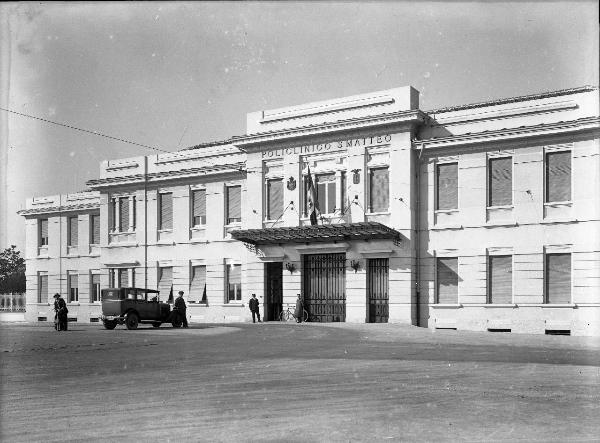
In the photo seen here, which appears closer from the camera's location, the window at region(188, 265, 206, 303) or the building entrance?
the building entrance

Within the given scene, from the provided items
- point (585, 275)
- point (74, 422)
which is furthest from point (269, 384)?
point (585, 275)

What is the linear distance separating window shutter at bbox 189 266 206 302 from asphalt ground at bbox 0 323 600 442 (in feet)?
55.5

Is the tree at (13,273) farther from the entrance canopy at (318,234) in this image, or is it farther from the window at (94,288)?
the entrance canopy at (318,234)

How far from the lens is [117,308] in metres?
29.2

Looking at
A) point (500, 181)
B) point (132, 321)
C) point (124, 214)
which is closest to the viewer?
point (500, 181)

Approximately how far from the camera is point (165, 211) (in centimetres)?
3831

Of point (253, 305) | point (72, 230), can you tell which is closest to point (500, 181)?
point (253, 305)

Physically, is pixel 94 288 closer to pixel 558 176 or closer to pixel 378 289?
pixel 378 289

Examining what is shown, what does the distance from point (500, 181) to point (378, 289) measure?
22.7ft

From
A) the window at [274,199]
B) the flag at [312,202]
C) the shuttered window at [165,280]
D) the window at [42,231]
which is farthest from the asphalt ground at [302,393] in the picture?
the window at [42,231]

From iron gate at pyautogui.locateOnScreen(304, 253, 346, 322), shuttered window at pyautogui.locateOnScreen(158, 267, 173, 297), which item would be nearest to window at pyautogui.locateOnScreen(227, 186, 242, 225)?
shuttered window at pyautogui.locateOnScreen(158, 267, 173, 297)

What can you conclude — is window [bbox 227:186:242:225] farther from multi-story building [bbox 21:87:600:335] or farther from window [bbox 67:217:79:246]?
window [bbox 67:217:79:246]

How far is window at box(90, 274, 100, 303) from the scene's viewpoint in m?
41.8

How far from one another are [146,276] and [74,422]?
30.4 meters
